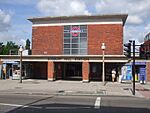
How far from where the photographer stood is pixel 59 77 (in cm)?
4703

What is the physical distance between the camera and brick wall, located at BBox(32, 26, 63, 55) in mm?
48344

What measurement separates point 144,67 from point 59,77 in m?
12.4

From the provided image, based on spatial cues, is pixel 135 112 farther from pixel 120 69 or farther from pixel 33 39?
pixel 33 39

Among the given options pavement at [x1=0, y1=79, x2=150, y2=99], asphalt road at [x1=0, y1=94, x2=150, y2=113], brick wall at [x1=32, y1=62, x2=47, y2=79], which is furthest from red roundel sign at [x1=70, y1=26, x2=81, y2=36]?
asphalt road at [x1=0, y1=94, x2=150, y2=113]

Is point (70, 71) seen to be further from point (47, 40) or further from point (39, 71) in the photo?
point (47, 40)

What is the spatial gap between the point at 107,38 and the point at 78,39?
4148 millimetres

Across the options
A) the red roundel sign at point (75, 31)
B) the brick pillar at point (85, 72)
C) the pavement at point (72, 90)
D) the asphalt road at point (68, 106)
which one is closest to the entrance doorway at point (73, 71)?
the red roundel sign at point (75, 31)

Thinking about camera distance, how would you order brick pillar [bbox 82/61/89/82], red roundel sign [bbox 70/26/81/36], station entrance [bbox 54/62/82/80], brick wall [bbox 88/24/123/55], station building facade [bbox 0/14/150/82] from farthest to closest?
station entrance [bbox 54/62/82/80] → red roundel sign [bbox 70/26/81/36] → brick wall [bbox 88/24/123/55] → station building facade [bbox 0/14/150/82] → brick pillar [bbox 82/61/89/82]

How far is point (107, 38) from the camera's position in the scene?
46.3 meters

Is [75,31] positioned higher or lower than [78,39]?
higher

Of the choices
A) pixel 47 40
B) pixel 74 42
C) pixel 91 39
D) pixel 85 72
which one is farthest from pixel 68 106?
pixel 47 40

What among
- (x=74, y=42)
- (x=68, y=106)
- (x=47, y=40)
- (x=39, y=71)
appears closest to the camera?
(x=68, y=106)

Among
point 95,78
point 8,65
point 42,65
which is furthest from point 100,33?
point 8,65

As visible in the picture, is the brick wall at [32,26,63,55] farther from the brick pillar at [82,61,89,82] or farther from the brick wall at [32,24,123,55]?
the brick pillar at [82,61,89,82]
